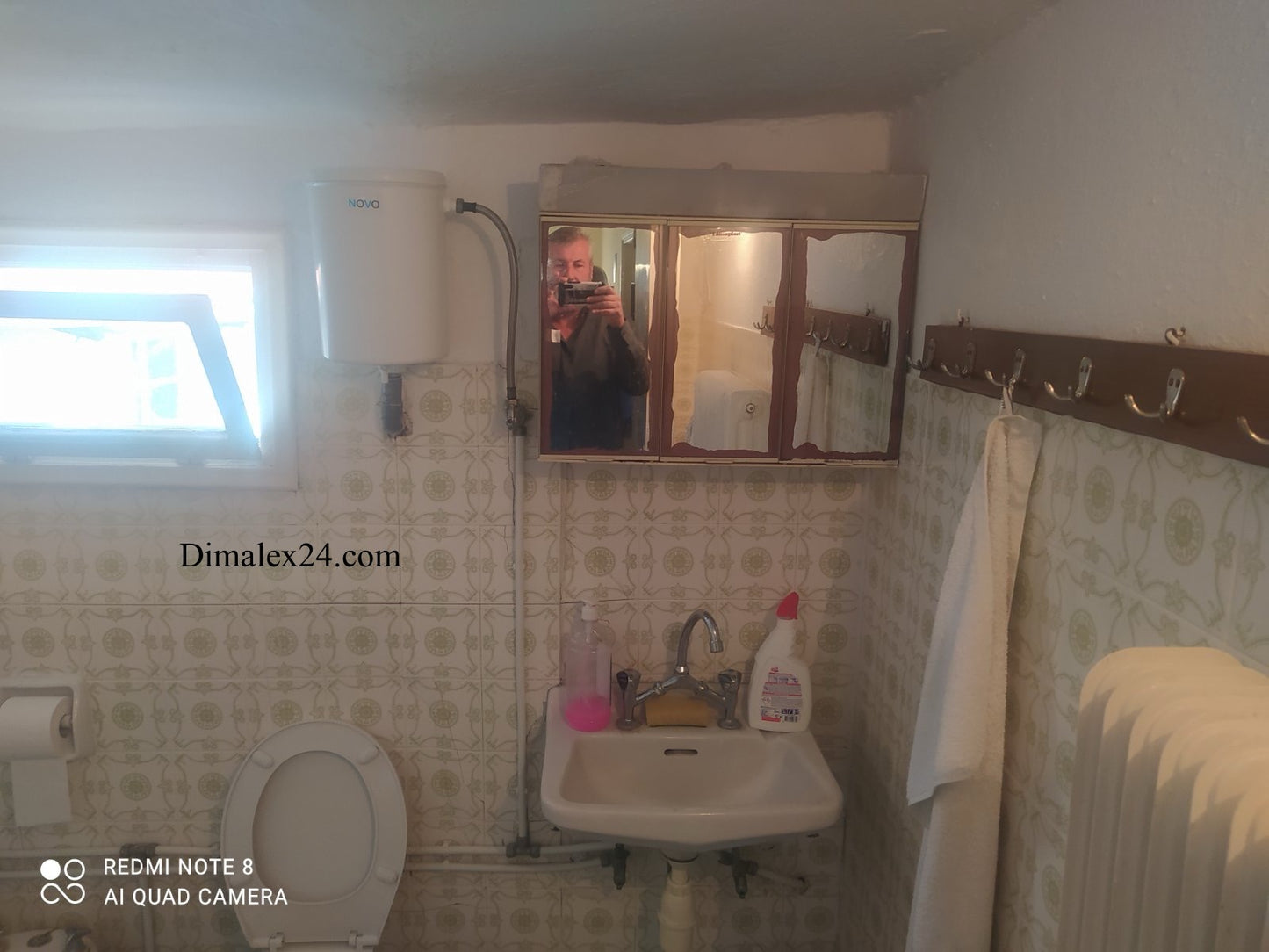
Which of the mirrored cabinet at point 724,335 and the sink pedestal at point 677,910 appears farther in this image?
the sink pedestal at point 677,910

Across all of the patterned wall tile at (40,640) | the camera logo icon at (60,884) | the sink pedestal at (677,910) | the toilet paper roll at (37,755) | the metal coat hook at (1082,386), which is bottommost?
the camera logo icon at (60,884)

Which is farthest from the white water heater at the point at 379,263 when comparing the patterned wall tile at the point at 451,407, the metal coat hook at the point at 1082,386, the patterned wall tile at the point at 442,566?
the metal coat hook at the point at 1082,386

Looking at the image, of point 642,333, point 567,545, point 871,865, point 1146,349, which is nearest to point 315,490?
point 567,545

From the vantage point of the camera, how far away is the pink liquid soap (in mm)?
1745

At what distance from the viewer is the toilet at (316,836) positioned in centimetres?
179

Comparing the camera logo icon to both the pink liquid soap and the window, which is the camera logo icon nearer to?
the window

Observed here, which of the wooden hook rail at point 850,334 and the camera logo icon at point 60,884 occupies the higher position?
the wooden hook rail at point 850,334

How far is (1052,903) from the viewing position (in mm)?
1088

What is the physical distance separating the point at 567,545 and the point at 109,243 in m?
1.07

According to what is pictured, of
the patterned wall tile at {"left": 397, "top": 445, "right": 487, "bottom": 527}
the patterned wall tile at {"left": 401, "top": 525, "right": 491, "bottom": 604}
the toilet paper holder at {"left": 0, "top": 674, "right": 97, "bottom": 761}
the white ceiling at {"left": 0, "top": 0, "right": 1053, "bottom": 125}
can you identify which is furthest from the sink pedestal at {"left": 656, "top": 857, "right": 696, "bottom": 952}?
the white ceiling at {"left": 0, "top": 0, "right": 1053, "bottom": 125}

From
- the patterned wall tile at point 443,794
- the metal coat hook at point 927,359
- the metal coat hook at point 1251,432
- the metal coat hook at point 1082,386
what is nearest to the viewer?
the metal coat hook at point 1251,432

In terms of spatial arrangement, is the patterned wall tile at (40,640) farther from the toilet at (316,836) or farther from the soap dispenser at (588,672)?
the soap dispenser at (588,672)

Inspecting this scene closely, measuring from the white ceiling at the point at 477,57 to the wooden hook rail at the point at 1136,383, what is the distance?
440mm

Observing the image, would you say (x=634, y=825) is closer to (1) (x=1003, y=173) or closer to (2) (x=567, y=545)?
(2) (x=567, y=545)
